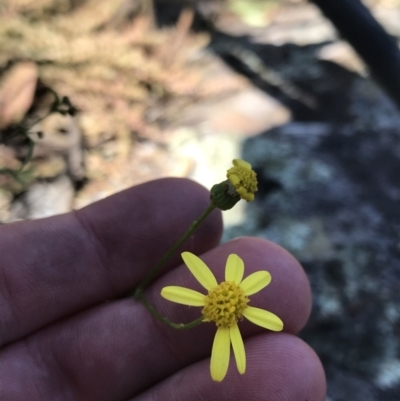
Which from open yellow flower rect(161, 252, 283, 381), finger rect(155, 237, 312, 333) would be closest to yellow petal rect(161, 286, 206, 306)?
open yellow flower rect(161, 252, 283, 381)

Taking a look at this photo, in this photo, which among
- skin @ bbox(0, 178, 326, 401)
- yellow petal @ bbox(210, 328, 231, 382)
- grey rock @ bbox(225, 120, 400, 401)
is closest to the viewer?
yellow petal @ bbox(210, 328, 231, 382)

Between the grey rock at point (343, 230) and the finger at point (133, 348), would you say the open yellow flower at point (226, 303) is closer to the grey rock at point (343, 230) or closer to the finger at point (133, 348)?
the finger at point (133, 348)

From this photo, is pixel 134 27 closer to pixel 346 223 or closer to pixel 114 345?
pixel 346 223

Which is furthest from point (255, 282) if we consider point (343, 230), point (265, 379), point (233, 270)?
point (343, 230)

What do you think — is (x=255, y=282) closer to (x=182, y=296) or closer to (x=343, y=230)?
(x=182, y=296)

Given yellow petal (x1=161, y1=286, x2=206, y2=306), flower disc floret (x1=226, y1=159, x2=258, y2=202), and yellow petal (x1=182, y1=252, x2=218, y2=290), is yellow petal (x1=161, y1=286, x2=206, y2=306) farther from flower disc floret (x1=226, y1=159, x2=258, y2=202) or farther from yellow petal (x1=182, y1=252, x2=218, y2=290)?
flower disc floret (x1=226, y1=159, x2=258, y2=202)

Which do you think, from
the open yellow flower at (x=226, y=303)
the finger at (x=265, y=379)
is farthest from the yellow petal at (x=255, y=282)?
the finger at (x=265, y=379)

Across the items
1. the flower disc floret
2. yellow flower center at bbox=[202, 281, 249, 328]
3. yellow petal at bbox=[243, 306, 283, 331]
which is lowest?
yellow petal at bbox=[243, 306, 283, 331]
